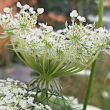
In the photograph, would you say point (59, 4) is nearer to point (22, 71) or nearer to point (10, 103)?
point (22, 71)

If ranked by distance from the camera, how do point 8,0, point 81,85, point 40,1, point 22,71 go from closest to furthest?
point 8,0 → point 81,85 → point 22,71 → point 40,1

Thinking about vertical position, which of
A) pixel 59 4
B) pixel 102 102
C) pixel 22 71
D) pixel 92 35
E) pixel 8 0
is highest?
pixel 59 4

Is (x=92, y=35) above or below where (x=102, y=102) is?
above

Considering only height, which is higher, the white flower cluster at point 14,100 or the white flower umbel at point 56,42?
the white flower umbel at point 56,42

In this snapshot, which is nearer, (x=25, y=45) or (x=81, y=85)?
(x=25, y=45)

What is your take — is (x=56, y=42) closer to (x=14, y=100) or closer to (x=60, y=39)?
(x=60, y=39)

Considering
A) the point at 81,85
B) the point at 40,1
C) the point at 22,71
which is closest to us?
the point at 81,85

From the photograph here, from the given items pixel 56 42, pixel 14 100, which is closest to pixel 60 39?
pixel 56 42

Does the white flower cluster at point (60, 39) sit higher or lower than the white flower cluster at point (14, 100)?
higher

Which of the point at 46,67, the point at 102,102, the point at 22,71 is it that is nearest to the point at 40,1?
the point at 22,71
